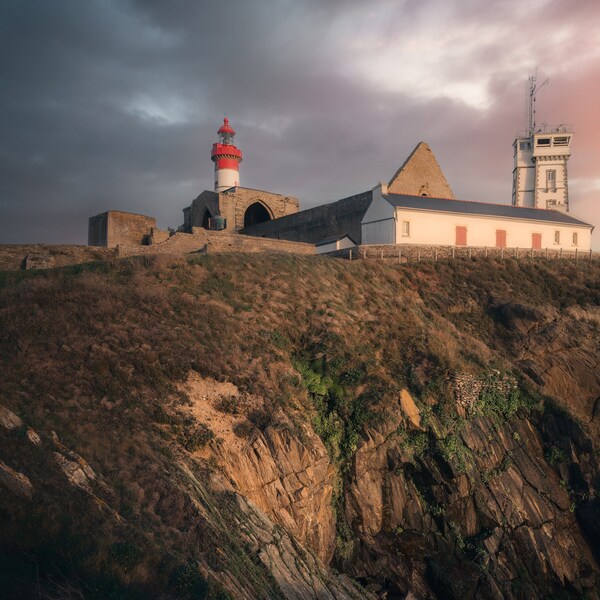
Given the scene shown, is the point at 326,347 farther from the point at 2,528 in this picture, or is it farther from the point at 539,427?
the point at 2,528

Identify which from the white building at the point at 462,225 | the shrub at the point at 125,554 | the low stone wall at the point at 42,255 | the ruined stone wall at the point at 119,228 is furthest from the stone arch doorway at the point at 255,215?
the shrub at the point at 125,554

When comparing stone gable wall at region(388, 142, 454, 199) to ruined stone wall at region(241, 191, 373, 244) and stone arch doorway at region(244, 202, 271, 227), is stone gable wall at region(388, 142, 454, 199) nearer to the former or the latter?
ruined stone wall at region(241, 191, 373, 244)

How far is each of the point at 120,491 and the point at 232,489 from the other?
3402mm

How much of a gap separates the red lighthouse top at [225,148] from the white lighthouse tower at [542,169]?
3040 cm

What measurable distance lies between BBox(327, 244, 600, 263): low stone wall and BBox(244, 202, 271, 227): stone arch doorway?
1943cm

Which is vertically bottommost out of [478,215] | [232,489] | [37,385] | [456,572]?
[456,572]

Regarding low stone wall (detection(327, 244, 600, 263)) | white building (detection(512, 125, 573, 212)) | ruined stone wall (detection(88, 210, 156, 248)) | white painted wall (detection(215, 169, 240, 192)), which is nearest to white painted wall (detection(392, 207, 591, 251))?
low stone wall (detection(327, 244, 600, 263))

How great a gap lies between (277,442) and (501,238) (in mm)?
30839

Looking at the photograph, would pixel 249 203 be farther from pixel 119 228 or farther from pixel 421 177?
pixel 119 228

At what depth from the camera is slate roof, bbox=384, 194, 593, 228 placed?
39875mm

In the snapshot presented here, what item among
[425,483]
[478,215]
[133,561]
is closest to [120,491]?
[133,561]

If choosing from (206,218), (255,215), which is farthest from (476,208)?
(206,218)

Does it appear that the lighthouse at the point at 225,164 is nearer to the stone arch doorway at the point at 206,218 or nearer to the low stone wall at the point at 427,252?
the stone arch doorway at the point at 206,218

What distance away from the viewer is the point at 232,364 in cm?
1931
